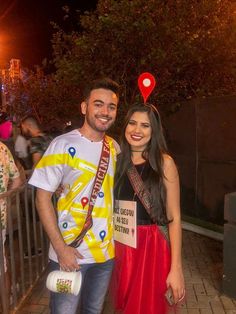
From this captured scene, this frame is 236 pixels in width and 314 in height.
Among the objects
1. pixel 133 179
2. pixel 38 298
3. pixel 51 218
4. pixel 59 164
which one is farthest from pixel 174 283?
pixel 38 298

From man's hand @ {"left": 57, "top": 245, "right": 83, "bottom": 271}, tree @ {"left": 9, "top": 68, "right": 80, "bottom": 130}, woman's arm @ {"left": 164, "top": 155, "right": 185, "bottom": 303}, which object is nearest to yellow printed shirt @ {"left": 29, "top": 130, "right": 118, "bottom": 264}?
man's hand @ {"left": 57, "top": 245, "right": 83, "bottom": 271}

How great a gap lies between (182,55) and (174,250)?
20.9ft

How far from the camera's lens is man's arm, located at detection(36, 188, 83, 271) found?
7.97 feet

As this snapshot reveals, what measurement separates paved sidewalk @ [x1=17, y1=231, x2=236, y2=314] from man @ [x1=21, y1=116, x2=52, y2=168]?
1672mm

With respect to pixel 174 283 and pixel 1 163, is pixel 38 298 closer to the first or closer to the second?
pixel 1 163

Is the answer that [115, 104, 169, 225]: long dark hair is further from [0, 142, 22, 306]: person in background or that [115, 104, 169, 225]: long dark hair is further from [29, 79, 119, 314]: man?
[0, 142, 22, 306]: person in background

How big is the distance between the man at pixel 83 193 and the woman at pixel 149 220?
13 cm

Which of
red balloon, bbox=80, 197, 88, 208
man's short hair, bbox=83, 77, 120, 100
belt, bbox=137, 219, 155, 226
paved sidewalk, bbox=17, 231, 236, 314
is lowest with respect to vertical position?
paved sidewalk, bbox=17, 231, 236, 314

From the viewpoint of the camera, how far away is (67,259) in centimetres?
243

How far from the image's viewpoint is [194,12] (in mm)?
9031

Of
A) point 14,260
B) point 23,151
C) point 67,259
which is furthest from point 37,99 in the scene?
point 67,259

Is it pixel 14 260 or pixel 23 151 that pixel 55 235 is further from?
pixel 23 151

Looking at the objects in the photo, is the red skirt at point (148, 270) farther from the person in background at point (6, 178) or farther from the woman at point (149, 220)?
the person in background at point (6, 178)

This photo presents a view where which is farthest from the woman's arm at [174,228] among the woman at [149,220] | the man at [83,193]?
the man at [83,193]
